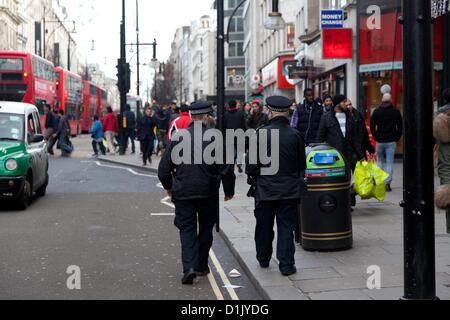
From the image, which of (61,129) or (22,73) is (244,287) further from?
(22,73)

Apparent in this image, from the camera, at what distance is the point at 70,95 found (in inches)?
1786

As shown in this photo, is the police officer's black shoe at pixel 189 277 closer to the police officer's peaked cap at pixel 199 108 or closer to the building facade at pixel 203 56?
the police officer's peaked cap at pixel 199 108

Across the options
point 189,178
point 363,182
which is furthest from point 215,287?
point 363,182

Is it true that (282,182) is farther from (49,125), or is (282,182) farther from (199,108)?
(49,125)

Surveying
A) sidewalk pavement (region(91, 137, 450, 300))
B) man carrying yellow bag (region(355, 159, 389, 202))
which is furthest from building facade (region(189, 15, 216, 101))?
sidewalk pavement (region(91, 137, 450, 300))

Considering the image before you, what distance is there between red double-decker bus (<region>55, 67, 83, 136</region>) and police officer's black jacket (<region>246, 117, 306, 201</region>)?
32.5m

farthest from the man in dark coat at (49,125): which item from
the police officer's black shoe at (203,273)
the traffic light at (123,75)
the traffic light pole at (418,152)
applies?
the traffic light pole at (418,152)

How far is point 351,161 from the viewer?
11648 mm

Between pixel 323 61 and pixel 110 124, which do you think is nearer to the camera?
pixel 323 61

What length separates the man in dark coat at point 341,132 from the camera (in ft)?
37.2

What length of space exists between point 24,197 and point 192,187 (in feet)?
20.2

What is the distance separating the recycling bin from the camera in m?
8.13

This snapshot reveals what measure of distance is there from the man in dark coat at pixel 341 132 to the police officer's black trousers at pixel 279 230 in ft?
13.6
